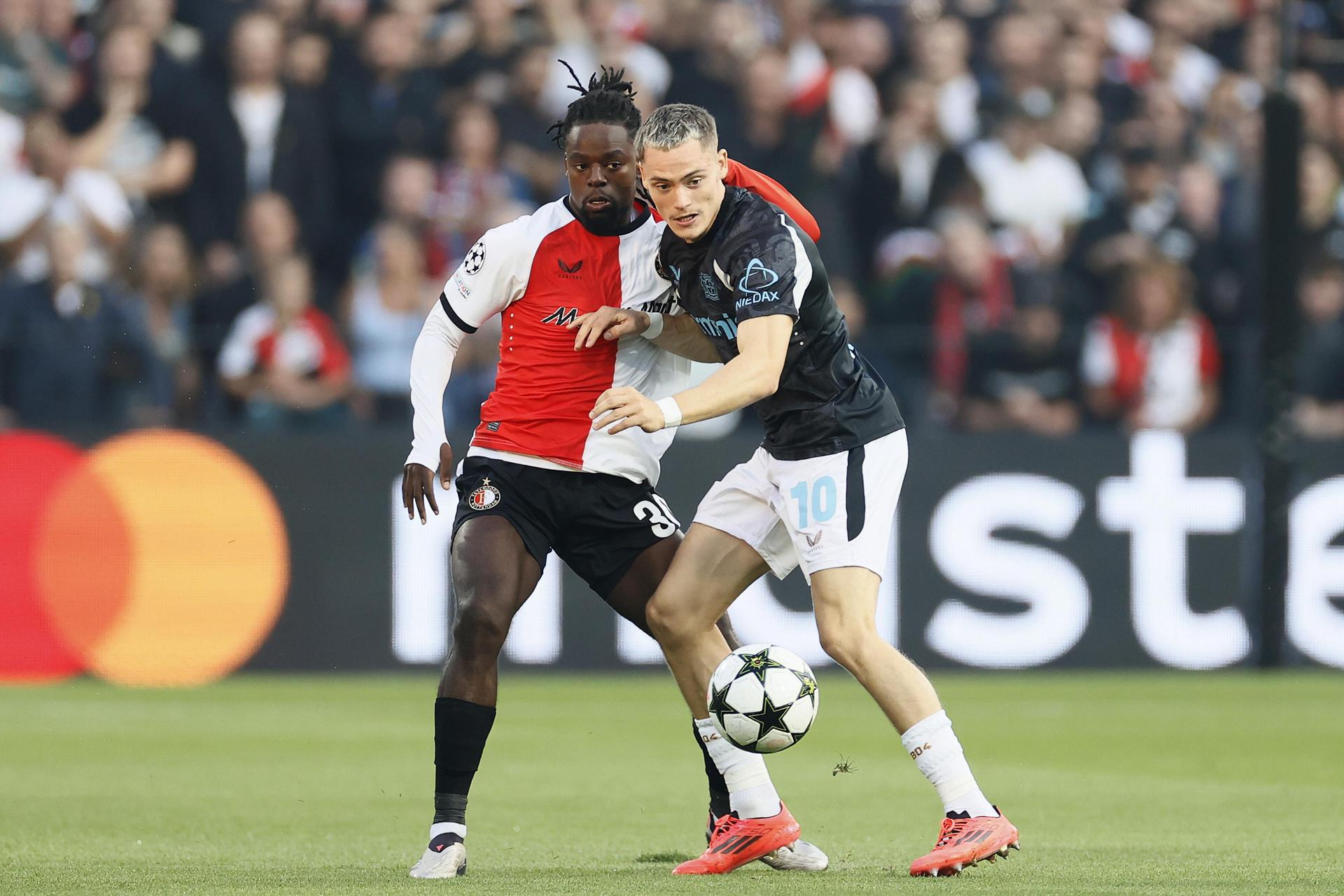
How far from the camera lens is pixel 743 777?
6.22m

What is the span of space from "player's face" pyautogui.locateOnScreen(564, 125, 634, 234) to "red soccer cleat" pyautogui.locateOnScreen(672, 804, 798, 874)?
1.93 m

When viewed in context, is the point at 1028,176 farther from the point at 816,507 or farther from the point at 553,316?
the point at 816,507

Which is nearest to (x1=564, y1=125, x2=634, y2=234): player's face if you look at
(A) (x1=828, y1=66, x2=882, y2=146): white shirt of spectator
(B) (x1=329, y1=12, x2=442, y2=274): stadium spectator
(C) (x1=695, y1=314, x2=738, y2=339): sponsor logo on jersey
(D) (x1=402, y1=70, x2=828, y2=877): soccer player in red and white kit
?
(D) (x1=402, y1=70, x2=828, y2=877): soccer player in red and white kit

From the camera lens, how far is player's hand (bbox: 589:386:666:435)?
209 inches

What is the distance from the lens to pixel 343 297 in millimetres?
12773

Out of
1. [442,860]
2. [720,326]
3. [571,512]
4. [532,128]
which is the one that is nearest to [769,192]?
[720,326]

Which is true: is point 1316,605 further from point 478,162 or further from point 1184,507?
point 478,162

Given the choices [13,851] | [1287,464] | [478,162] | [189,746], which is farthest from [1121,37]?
[13,851]

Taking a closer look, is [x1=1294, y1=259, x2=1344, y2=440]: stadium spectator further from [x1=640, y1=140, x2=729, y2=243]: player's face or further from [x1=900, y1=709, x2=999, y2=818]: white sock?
[x1=640, y1=140, x2=729, y2=243]: player's face

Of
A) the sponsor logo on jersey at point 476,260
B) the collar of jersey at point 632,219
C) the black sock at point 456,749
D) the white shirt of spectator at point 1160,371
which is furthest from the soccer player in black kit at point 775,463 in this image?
the white shirt of spectator at point 1160,371

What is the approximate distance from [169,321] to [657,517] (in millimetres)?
6483

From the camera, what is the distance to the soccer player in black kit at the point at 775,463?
224 inches

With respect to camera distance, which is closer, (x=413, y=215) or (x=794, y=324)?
(x=794, y=324)

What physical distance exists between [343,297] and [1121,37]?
6.25m
